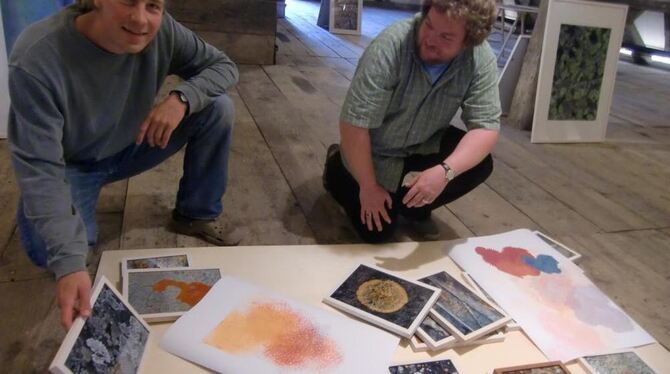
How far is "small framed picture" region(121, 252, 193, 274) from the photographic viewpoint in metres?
1.36

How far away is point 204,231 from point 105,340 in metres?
0.58

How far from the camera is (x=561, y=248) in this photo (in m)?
1.68

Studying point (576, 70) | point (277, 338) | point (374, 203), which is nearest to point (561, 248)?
point (374, 203)

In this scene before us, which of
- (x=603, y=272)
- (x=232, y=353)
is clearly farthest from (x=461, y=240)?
(x=232, y=353)

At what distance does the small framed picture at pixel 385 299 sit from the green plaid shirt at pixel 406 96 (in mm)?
324

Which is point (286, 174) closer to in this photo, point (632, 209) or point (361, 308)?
point (361, 308)

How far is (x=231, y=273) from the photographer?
1384 mm

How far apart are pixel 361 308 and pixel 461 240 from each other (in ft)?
1.61

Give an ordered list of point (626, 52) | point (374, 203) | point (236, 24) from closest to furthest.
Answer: point (374, 203) → point (236, 24) → point (626, 52)

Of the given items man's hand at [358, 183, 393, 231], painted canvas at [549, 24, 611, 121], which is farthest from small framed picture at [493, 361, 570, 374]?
painted canvas at [549, 24, 611, 121]

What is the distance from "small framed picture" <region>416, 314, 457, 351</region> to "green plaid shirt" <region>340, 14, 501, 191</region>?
0.47m

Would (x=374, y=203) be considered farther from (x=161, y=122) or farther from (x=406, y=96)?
(x=161, y=122)

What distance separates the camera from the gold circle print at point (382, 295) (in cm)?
129

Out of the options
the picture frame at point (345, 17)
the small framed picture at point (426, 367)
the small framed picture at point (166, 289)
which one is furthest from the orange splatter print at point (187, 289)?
the picture frame at point (345, 17)
